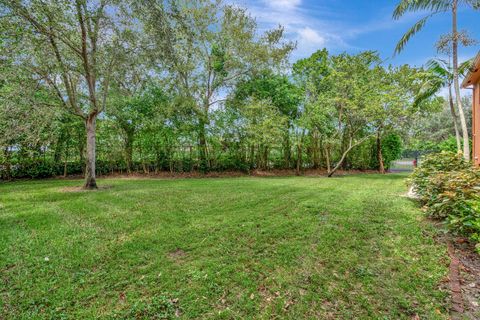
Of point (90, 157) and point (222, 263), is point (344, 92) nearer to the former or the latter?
point (222, 263)

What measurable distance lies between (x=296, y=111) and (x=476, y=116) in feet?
22.8

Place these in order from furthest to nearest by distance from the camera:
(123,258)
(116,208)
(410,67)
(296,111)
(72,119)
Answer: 1. (296,111)
2. (410,67)
3. (72,119)
4. (116,208)
5. (123,258)

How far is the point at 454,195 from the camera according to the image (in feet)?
11.6

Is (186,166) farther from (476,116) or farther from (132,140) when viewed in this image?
(476,116)

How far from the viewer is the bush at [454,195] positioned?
3086 millimetres

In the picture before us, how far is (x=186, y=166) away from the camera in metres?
11.4

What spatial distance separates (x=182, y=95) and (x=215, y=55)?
114 inches

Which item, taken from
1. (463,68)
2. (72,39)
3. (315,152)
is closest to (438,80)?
(463,68)

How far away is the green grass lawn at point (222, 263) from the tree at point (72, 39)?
13.5 ft

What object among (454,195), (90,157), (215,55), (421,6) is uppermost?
(215,55)

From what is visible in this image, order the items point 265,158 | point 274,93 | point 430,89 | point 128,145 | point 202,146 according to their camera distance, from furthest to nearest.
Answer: point 265,158 < point 274,93 < point 202,146 < point 128,145 < point 430,89

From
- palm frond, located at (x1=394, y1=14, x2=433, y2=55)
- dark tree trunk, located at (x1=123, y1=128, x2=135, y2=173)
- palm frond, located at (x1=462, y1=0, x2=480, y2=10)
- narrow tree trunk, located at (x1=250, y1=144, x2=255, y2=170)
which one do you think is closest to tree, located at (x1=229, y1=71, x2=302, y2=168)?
narrow tree trunk, located at (x1=250, y1=144, x2=255, y2=170)

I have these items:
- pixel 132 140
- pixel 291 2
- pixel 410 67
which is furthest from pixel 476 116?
pixel 132 140

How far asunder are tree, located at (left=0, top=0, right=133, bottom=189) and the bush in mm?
8513
